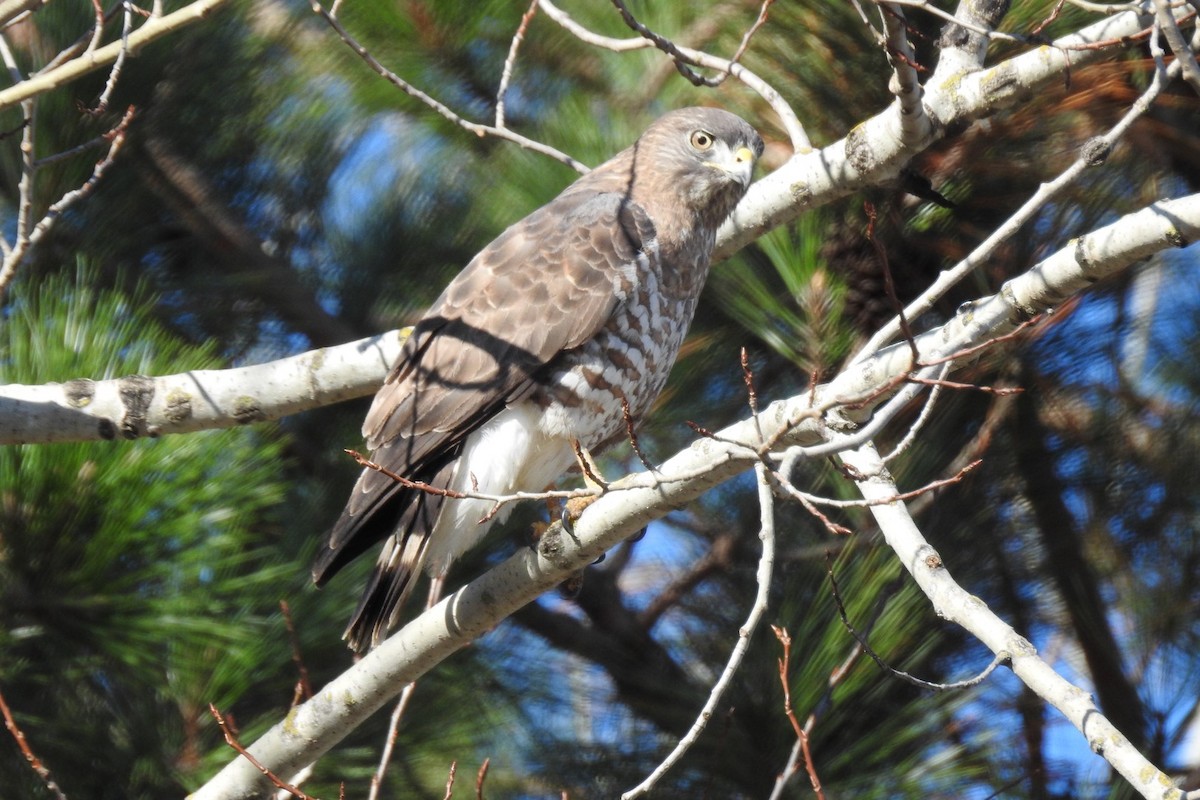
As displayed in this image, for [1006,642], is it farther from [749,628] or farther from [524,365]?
[524,365]

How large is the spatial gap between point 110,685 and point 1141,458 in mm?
2997

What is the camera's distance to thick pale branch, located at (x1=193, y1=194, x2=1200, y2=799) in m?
2.35

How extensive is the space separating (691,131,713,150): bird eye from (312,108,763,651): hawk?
9cm

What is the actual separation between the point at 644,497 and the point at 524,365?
0.98 meters

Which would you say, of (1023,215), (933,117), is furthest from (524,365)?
(1023,215)

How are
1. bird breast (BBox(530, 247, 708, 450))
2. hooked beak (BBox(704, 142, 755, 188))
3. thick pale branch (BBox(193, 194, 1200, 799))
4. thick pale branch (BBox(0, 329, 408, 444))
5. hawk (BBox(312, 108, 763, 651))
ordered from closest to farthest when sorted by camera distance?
thick pale branch (BBox(193, 194, 1200, 799)) < thick pale branch (BBox(0, 329, 408, 444)) < hawk (BBox(312, 108, 763, 651)) < bird breast (BBox(530, 247, 708, 450)) < hooked beak (BBox(704, 142, 755, 188))

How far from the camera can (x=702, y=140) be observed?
3963mm

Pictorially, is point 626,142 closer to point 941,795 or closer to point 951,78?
point 951,78

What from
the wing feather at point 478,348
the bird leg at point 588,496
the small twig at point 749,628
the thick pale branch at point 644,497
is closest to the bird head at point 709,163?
the wing feather at point 478,348

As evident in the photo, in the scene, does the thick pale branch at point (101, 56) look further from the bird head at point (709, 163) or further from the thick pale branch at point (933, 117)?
the bird head at point (709, 163)

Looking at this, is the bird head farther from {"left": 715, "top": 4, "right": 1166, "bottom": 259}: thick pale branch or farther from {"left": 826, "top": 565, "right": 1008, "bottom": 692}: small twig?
{"left": 826, "top": 565, "right": 1008, "bottom": 692}: small twig

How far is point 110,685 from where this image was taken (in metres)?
3.69

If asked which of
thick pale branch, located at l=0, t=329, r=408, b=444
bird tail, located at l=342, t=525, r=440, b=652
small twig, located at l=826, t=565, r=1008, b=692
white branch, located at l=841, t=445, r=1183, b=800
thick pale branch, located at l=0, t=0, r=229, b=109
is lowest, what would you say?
bird tail, located at l=342, t=525, r=440, b=652

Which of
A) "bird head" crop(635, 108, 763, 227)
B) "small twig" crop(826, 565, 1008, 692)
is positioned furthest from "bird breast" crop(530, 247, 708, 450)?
"small twig" crop(826, 565, 1008, 692)
